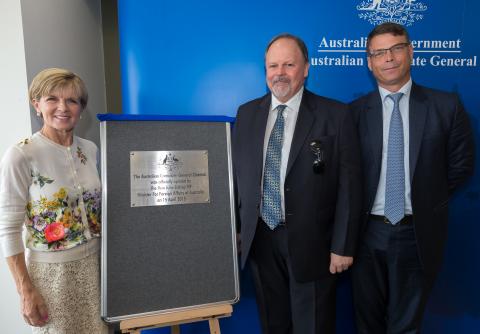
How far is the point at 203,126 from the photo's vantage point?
162 centimetres

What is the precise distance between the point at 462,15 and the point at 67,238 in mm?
2452

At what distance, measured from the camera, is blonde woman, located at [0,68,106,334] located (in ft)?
4.13

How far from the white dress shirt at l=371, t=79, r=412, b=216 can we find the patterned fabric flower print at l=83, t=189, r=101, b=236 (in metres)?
1.30

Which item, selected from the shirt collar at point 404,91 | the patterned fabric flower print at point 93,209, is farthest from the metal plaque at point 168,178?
the shirt collar at point 404,91

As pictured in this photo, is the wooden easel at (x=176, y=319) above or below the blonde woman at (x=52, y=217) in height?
below

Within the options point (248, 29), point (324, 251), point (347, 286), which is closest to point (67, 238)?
point (324, 251)

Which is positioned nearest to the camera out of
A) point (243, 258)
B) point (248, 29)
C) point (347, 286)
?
point (243, 258)

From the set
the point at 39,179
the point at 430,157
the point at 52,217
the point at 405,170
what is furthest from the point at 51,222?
the point at 430,157

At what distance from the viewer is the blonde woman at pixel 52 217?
1.26m

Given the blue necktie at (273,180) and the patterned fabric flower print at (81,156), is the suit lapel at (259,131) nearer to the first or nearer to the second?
the blue necktie at (273,180)

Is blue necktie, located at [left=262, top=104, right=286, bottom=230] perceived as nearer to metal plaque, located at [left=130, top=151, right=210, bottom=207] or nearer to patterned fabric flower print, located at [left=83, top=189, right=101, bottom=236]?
metal plaque, located at [left=130, top=151, right=210, bottom=207]

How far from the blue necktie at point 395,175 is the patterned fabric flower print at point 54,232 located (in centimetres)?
144

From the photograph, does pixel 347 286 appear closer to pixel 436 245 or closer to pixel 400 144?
pixel 436 245

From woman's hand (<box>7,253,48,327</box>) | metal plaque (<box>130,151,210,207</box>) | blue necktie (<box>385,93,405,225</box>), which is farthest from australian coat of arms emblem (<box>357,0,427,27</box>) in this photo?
woman's hand (<box>7,253,48,327</box>)
